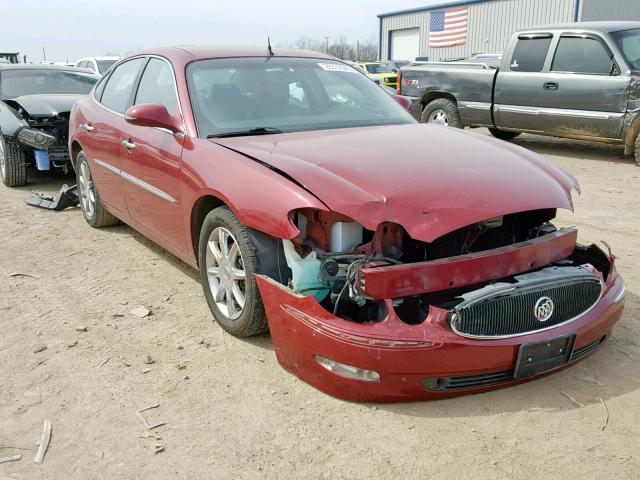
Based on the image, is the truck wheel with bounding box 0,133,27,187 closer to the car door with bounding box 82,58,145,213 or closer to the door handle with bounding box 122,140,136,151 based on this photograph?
the car door with bounding box 82,58,145,213

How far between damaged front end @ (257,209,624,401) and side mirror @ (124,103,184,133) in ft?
4.07

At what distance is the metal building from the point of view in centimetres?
2844

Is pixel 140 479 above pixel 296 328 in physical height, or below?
below

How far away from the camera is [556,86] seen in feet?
29.2

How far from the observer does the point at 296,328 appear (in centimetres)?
278

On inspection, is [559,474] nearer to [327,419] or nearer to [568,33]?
[327,419]

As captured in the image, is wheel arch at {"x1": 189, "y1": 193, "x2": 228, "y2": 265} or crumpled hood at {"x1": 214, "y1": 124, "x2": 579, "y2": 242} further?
wheel arch at {"x1": 189, "y1": 193, "x2": 228, "y2": 265}

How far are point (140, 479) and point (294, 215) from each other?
130 cm

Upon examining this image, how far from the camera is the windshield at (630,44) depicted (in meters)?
8.25

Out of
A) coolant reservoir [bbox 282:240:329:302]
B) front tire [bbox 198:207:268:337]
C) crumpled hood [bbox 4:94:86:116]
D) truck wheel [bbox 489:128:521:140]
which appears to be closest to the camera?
coolant reservoir [bbox 282:240:329:302]

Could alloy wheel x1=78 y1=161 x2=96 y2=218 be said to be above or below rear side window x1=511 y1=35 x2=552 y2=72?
below

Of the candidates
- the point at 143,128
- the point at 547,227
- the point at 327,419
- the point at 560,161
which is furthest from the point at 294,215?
the point at 560,161

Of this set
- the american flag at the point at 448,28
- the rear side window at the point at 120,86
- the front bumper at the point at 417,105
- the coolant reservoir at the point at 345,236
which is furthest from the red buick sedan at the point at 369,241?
the american flag at the point at 448,28

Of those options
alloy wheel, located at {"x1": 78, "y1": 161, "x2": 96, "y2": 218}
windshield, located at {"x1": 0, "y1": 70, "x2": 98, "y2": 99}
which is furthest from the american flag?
alloy wheel, located at {"x1": 78, "y1": 161, "x2": 96, "y2": 218}
